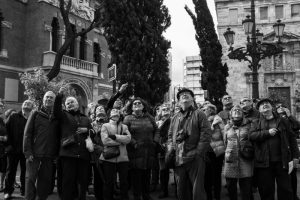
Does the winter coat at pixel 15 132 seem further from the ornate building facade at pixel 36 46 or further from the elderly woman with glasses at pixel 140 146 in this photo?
the ornate building facade at pixel 36 46

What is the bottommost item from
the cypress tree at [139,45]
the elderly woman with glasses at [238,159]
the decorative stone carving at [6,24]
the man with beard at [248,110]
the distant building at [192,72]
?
the elderly woman with glasses at [238,159]

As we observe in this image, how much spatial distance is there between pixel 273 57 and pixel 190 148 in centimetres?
2856

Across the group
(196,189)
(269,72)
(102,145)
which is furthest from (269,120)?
(269,72)

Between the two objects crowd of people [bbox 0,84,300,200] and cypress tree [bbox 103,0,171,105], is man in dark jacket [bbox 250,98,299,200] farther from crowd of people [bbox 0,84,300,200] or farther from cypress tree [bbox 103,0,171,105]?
cypress tree [bbox 103,0,171,105]

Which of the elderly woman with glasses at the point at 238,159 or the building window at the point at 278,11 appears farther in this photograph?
the building window at the point at 278,11

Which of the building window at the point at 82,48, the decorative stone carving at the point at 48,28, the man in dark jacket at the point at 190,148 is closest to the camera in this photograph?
the man in dark jacket at the point at 190,148

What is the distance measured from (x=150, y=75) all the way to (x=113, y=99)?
5.48ft

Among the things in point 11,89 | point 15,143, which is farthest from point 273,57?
point 15,143

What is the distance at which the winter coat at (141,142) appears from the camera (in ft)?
19.9

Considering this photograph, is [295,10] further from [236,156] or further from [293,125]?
[236,156]

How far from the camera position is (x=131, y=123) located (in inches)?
246

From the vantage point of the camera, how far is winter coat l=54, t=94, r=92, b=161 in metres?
5.43

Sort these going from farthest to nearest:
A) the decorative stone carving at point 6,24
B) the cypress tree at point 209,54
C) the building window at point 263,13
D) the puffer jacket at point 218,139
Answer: the building window at point 263,13, the cypress tree at point 209,54, the decorative stone carving at point 6,24, the puffer jacket at point 218,139

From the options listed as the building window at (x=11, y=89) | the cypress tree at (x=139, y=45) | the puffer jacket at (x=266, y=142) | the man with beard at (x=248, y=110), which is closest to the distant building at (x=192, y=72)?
the building window at (x=11, y=89)
